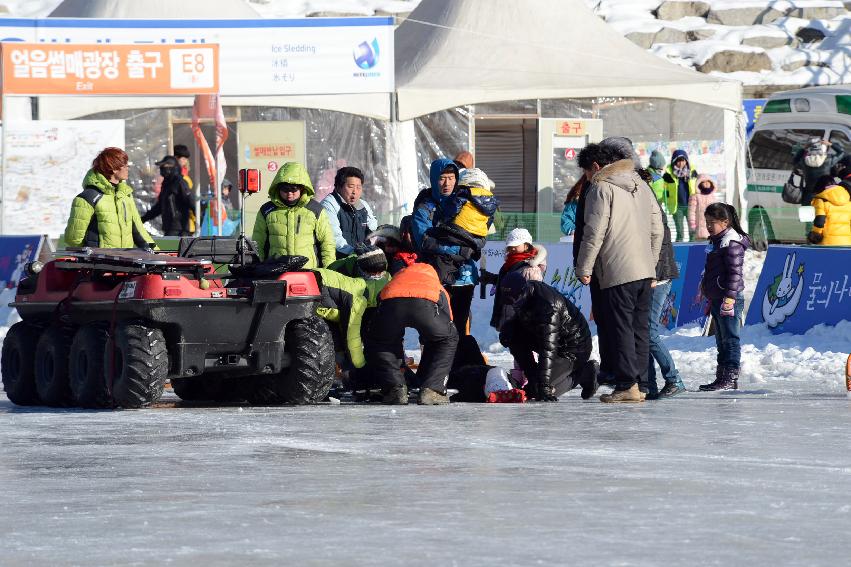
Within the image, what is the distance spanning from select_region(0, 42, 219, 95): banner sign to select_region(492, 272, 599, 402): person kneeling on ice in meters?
11.4

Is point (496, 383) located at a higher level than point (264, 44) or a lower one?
lower

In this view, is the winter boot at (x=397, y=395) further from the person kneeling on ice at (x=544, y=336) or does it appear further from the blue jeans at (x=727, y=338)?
the blue jeans at (x=727, y=338)

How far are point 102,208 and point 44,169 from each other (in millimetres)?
10809

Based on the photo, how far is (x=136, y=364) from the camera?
973 centimetres

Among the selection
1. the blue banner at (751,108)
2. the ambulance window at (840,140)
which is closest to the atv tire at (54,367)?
the ambulance window at (840,140)

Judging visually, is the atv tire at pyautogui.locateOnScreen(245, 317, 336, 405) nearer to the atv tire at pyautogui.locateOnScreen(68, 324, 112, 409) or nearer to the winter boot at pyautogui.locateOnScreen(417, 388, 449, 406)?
the winter boot at pyautogui.locateOnScreen(417, 388, 449, 406)

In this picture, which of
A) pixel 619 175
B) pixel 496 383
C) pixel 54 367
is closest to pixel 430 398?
pixel 496 383

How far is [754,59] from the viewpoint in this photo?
4081cm

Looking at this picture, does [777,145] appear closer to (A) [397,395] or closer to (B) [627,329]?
(B) [627,329]

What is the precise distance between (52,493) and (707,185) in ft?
58.2

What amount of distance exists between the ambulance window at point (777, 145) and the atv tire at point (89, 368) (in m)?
17.6

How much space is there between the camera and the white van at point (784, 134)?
1003 inches

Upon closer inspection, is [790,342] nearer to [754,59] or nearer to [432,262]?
[432,262]

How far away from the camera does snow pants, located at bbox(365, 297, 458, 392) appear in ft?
33.7
